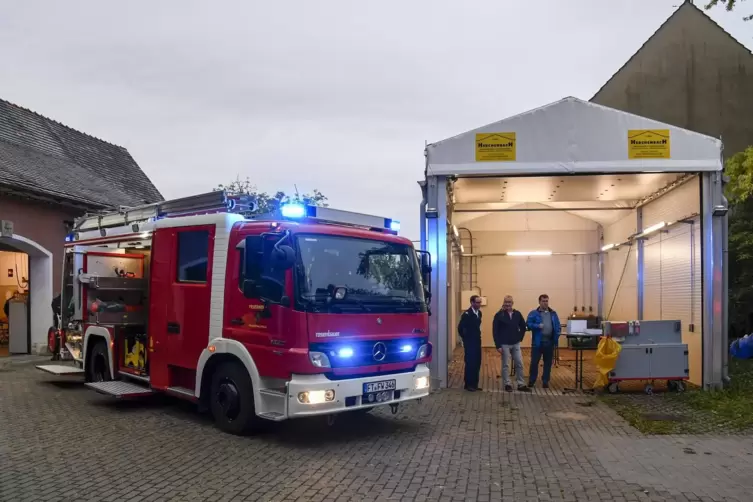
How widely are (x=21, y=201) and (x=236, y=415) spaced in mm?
11539

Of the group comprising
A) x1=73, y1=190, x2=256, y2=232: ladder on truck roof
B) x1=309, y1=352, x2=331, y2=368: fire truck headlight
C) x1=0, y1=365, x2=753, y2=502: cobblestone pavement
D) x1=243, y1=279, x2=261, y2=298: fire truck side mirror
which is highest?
x1=73, y1=190, x2=256, y2=232: ladder on truck roof

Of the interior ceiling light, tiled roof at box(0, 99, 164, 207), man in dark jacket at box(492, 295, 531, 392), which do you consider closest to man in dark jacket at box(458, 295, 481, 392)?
man in dark jacket at box(492, 295, 531, 392)

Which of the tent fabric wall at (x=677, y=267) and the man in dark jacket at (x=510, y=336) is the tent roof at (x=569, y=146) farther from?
the man in dark jacket at (x=510, y=336)

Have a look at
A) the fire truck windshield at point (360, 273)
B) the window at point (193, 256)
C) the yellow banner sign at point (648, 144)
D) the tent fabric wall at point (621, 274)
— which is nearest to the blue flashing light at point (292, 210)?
the fire truck windshield at point (360, 273)

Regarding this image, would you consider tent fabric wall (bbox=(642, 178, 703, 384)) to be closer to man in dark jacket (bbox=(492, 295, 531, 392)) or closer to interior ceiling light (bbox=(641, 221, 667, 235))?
interior ceiling light (bbox=(641, 221, 667, 235))

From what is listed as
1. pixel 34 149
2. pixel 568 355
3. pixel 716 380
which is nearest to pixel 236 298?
pixel 716 380

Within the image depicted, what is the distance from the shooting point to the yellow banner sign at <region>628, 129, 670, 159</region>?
11.6 meters

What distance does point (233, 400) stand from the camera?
802 centimetres

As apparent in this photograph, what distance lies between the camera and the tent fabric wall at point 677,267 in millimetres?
12016

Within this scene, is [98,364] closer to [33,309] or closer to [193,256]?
[193,256]

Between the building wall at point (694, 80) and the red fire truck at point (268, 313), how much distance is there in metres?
20.8

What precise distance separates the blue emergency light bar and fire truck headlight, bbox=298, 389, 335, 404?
83.9 inches

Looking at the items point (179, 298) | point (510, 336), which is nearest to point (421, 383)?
point (179, 298)

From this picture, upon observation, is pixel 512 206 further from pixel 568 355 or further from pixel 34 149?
pixel 34 149
